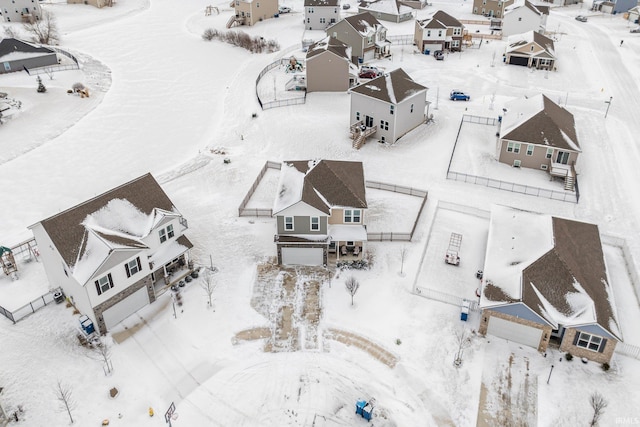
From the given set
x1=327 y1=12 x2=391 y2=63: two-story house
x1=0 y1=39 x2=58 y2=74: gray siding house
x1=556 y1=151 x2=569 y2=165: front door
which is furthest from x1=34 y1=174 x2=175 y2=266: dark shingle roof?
x1=0 y1=39 x2=58 y2=74: gray siding house

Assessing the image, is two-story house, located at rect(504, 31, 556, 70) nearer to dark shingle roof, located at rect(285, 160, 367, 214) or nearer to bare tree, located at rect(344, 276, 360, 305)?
dark shingle roof, located at rect(285, 160, 367, 214)

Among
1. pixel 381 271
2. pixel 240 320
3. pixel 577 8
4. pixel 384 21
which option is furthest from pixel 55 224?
pixel 577 8

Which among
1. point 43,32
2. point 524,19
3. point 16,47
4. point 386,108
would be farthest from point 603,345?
point 43,32

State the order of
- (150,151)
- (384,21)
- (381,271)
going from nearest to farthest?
(381,271) < (150,151) < (384,21)

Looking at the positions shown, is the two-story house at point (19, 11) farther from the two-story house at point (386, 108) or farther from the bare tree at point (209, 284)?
the bare tree at point (209, 284)

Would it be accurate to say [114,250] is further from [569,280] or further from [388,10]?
[388,10]

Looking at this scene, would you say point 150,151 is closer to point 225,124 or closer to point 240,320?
point 225,124
